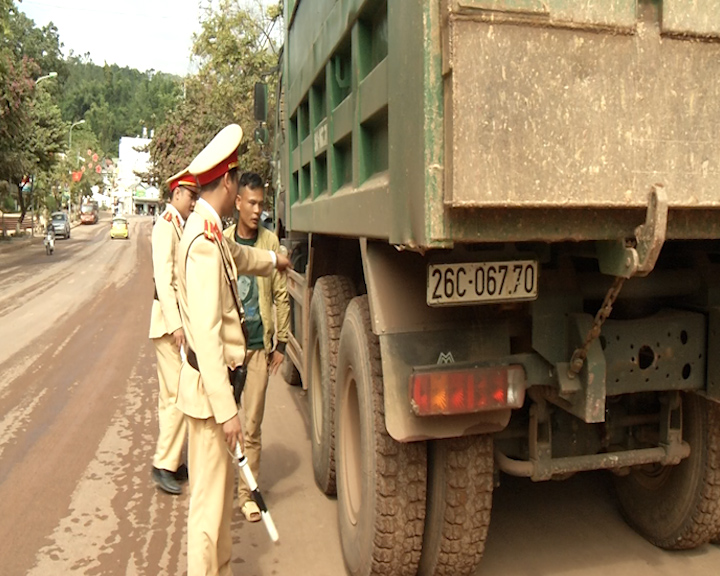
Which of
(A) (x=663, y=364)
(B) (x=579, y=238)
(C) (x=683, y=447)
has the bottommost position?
(C) (x=683, y=447)

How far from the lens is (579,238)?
2.15 metres

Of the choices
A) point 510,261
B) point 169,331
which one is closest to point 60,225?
point 169,331

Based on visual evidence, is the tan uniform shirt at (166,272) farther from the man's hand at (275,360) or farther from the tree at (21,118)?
the tree at (21,118)

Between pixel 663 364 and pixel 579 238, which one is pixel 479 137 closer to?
pixel 579 238

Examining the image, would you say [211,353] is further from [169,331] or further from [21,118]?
[21,118]

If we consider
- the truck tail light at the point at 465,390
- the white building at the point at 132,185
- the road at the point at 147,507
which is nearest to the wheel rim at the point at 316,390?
the road at the point at 147,507

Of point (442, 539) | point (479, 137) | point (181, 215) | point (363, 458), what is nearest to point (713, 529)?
point (442, 539)

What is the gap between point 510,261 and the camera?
243 centimetres

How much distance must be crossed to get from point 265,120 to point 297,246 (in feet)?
5.61

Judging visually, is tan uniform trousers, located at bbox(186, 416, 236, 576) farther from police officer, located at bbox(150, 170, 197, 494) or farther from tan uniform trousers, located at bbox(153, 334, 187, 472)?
tan uniform trousers, located at bbox(153, 334, 187, 472)

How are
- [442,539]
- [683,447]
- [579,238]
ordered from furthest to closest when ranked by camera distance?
[683,447], [442,539], [579,238]

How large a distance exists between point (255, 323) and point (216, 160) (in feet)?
4.67

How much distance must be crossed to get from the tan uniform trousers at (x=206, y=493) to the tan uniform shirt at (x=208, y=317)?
11 cm

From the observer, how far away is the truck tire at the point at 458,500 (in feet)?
9.18
